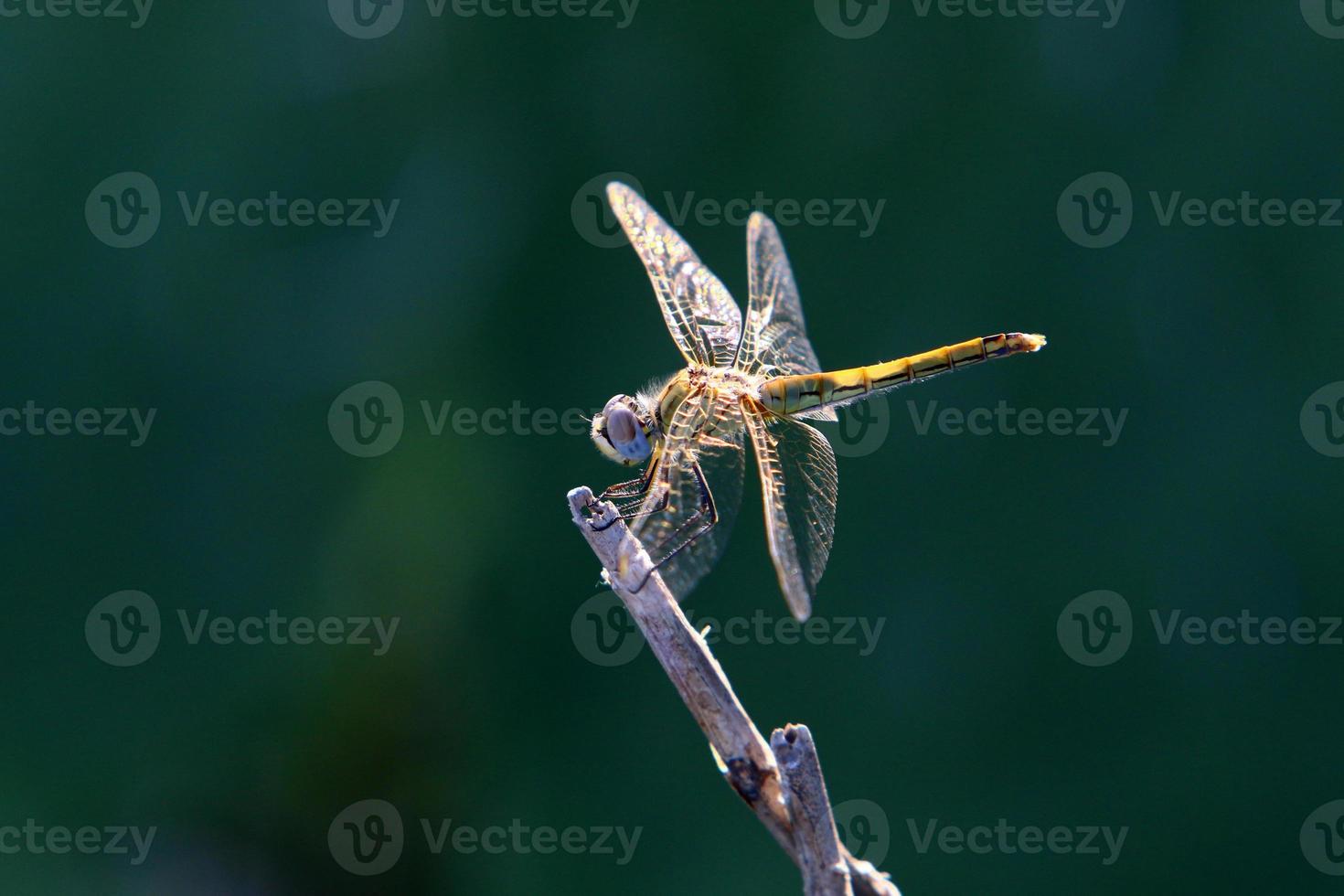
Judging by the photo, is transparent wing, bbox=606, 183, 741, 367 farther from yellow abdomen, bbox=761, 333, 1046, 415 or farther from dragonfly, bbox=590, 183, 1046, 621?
yellow abdomen, bbox=761, 333, 1046, 415

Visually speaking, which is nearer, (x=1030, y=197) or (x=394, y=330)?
(x=1030, y=197)

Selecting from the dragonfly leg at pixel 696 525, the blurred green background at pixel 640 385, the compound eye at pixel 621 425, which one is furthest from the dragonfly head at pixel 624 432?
the blurred green background at pixel 640 385

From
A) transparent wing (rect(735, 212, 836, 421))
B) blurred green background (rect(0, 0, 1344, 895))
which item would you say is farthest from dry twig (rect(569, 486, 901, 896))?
blurred green background (rect(0, 0, 1344, 895))

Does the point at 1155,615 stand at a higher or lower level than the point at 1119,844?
higher

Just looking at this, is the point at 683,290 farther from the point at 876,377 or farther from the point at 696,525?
the point at 696,525

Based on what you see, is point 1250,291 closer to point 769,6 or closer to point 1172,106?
point 1172,106

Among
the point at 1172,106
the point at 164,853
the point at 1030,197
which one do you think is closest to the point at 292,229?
the point at 164,853

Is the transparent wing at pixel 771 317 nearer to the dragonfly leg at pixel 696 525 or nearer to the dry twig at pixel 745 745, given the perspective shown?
the dragonfly leg at pixel 696 525

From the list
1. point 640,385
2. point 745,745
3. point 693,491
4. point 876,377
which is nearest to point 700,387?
point 693,491
